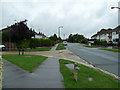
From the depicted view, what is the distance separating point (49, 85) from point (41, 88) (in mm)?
407

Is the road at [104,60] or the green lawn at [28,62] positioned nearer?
the green lawn at [28,62]

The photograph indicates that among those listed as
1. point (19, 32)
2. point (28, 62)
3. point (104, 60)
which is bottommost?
point (104, 60)

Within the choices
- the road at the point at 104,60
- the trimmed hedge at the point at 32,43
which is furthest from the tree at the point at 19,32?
the road at the point at 104,60

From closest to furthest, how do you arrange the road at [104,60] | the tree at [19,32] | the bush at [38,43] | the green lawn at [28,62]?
the green lawn at [28,62], the road at [104,60], the tree at [19,32], the bush at [38,43]

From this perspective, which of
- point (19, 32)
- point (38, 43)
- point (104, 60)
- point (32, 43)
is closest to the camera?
point (104, 60)

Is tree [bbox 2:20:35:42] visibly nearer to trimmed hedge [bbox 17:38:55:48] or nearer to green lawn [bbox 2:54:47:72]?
trimmed hedge [bbox 17:38:55:48]

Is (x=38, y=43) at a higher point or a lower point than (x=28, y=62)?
higher

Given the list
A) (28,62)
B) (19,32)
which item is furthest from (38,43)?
(28,62)

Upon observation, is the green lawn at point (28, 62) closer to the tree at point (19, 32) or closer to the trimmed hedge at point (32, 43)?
the tree at point (19, 32)

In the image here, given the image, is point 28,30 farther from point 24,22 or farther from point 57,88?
A: point 57,88

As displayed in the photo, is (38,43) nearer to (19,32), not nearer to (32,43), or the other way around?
(32,43)

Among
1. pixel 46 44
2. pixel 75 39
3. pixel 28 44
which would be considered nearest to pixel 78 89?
pixel 28 44

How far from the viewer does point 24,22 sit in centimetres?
2627

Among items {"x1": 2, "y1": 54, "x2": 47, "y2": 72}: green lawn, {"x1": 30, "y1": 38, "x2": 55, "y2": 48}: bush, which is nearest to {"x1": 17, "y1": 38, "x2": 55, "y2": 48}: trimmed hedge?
{"x1": 30, "y1": 38, "x2": 55, "y2": 48}: bush
